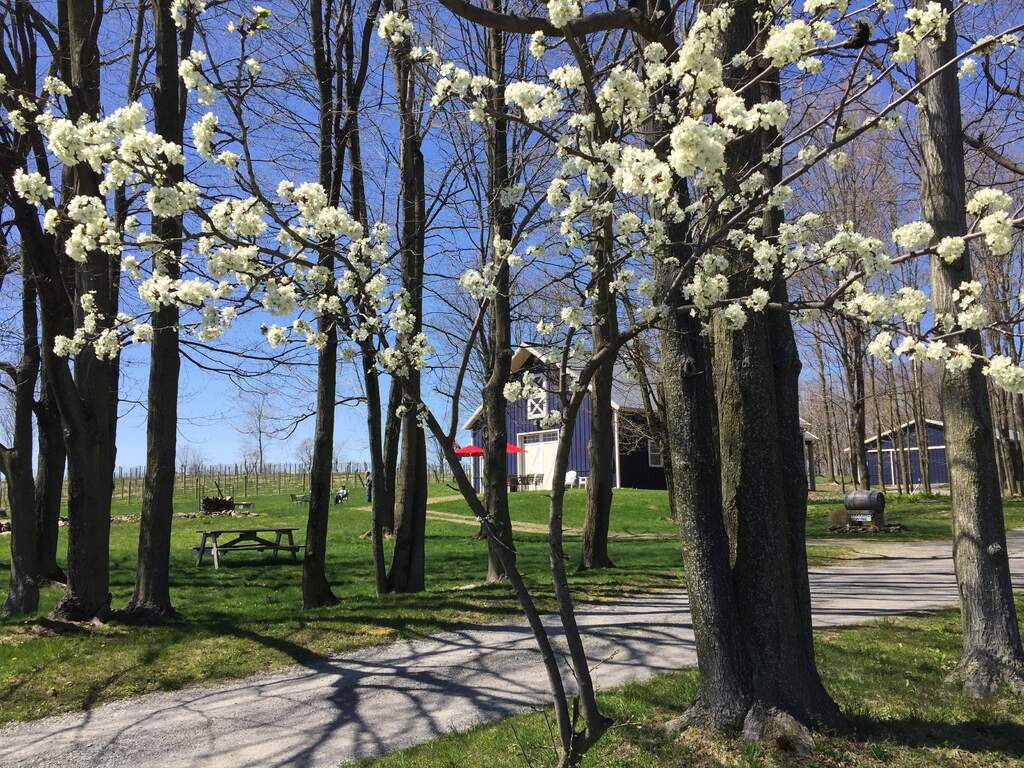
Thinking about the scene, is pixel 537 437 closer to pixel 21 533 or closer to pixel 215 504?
pixel 215 504

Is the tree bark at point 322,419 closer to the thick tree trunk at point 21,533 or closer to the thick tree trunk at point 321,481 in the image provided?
the thick tree trunk at point 321,481

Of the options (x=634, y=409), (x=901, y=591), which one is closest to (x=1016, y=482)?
(x=634, y=409)

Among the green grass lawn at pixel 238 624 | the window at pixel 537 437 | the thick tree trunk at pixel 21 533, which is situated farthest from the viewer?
the window at pixel 537 437

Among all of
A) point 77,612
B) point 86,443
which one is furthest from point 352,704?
point 86,443

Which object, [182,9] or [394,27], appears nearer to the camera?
[182,9]

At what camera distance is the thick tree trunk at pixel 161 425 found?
8391 mm

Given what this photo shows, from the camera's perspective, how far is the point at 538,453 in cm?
3666

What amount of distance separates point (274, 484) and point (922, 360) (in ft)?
174

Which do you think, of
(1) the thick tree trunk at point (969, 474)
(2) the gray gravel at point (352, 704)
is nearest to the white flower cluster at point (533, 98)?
(1) the thick tree trunk at point (969, 474)

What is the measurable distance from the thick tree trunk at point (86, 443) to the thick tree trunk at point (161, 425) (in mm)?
429

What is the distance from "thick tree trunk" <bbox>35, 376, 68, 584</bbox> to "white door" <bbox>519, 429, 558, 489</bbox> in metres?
25.7

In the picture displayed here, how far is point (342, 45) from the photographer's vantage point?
10234 millimetres

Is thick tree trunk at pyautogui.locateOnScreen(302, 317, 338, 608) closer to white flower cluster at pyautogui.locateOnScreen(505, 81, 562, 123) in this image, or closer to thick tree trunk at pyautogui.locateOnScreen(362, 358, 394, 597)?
thick tree trunk at pyautogui.locateOnScreen(362, 358, 394, 597)

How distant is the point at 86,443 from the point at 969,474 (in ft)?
28.2
